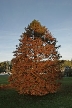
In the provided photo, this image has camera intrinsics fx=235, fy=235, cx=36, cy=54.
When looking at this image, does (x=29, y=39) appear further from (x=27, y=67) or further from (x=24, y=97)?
(x=24, y=97)

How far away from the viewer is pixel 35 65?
29.2 meters

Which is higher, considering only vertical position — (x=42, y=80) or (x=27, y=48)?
(x=27, y=48)

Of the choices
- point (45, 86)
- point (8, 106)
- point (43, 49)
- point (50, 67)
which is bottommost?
point (8, 106)

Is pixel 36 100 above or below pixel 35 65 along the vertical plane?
below

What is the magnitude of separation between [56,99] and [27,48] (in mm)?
7803

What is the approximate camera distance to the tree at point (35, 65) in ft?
95.2

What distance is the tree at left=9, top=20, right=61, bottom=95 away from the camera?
2903cm

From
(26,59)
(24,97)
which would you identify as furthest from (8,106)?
(26,59)

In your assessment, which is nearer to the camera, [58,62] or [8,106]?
[8,106]

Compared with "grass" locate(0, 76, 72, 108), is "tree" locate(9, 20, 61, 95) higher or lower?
higher

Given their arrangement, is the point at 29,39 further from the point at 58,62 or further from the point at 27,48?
the point at 58,62

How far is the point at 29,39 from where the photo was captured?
3008cm

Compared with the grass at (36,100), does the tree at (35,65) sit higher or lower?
higher

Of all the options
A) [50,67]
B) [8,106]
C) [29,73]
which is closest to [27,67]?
[29,73]
